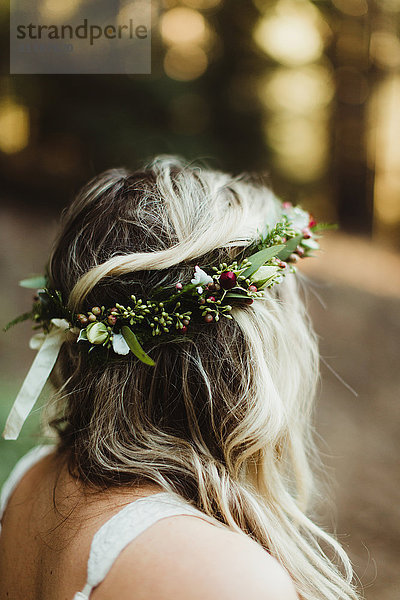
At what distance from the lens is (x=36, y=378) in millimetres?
1356

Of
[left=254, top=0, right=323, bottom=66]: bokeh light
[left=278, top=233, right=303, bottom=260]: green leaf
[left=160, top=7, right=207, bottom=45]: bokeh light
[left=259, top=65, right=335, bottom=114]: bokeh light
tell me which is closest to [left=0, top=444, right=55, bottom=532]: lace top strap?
[left=278, top=233, right=303, bottom=260]: green leaf

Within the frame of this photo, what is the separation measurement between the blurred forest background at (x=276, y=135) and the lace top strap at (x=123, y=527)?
11.2 ft

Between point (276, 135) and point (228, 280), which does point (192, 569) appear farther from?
point (276, 135)

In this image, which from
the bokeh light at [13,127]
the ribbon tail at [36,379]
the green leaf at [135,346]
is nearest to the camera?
the green leaf at [135,346]

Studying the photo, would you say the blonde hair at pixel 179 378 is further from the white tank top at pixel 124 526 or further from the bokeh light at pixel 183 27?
the bokeh light at pixel 183 27

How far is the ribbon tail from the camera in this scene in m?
1.35

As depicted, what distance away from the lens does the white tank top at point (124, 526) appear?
1022 millimetres

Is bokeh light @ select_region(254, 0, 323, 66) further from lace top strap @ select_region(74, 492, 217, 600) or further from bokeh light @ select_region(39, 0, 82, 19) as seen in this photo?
lace top strap @ select_region(74, 492, 217, 600)

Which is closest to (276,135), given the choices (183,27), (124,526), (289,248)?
(183,27)

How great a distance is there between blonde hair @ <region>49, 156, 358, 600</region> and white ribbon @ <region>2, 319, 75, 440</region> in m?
0.07

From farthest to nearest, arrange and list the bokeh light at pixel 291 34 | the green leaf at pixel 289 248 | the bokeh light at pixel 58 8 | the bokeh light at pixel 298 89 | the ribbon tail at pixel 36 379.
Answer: the bokeh light at pixel 298 89, the bokeh light at pixel 291 34, the bokeh light at pixel 58 8, the green leaf at pixel 289 248, the ribbon tail at pixel 36 379

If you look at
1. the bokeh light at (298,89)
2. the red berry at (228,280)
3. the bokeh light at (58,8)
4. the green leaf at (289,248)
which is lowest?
the red berry at (228,280)

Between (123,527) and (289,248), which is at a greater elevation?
(289,248)

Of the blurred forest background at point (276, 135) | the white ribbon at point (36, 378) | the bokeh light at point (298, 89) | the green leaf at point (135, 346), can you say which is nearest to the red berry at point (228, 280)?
the green leaf at point (135, 346)
